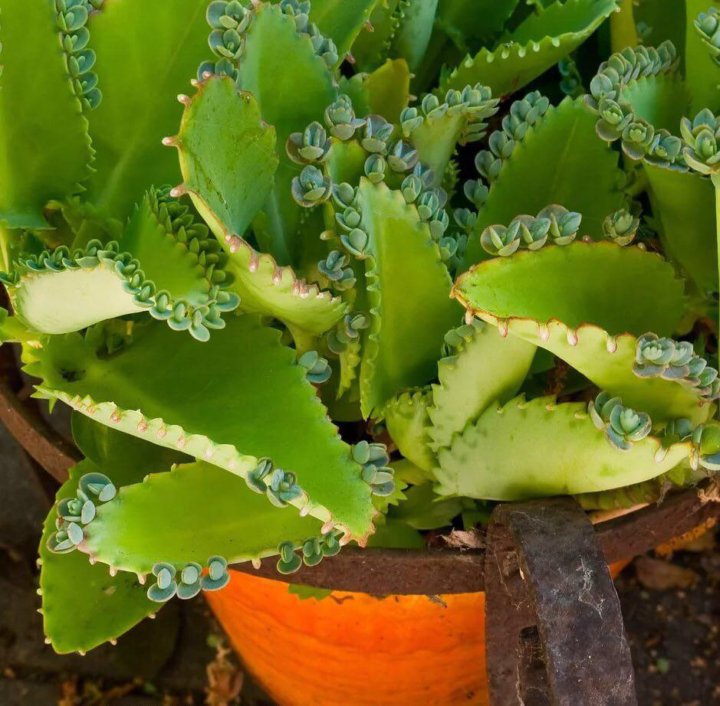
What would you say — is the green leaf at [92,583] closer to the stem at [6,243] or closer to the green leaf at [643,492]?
the stem at [6,243]

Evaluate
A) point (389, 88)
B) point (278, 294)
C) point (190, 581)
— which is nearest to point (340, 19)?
point (389, 88)

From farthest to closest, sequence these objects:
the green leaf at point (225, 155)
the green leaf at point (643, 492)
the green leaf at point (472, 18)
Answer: the green leaf at point (472, 18)
the green leaf at point (643, 492)
the green leaf at point (225, 155)

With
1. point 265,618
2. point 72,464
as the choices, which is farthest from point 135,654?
point 72,464

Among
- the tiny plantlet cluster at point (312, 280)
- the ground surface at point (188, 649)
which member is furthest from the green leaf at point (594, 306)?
the ground surface at point (188, 649)

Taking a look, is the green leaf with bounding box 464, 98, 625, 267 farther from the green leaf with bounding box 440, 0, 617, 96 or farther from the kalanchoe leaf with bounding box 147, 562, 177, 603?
the kalanchoe leaf with bounding box 147, 562, 177, 603

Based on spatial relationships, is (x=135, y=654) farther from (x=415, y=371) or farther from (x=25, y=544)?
(x=415, y=371)

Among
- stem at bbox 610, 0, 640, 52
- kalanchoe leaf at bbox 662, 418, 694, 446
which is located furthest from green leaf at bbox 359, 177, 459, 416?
stem at bbox 610, 0, 640, 52

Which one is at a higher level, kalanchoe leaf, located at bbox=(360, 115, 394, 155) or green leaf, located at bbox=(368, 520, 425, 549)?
kalanchoe leaf, located at bbox=(360, 115, 394, 155)

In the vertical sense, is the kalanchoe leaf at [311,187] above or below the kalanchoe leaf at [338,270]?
above
